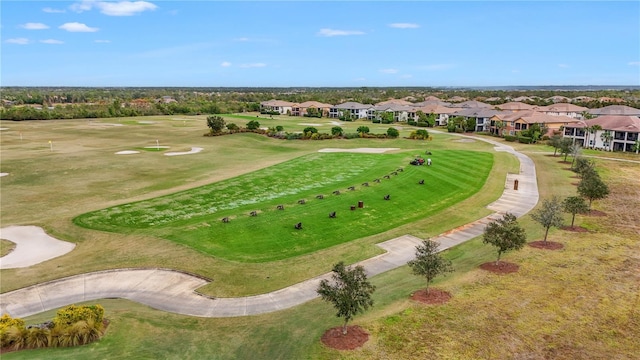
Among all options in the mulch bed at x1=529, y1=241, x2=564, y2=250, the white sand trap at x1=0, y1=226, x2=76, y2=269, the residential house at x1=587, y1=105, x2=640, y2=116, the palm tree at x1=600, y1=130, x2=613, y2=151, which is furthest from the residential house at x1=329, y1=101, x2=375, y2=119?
the white sand trap at x1=0, y1=226, x2=76, y2=269

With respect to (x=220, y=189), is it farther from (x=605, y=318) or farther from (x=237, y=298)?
(x=605, y=318)

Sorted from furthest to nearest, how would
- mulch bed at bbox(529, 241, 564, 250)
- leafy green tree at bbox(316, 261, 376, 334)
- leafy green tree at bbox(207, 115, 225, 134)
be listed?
1. leafy green tree at bbox(207, 115, 225, 134)
2. mulch bed at bbox(529, 241, 564, 250)
3. leafy green tree at bbox(316, 261, 376, 334)

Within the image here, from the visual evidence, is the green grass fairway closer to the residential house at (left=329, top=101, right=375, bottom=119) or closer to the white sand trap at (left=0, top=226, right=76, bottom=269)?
the white sand trap at (left=0, top=226, right=76, bottom=269)

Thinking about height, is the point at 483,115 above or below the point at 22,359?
above

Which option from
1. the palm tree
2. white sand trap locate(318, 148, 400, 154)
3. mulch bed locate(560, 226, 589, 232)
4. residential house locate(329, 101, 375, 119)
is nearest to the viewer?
mulch bed locate(560, 226, 589, 232)

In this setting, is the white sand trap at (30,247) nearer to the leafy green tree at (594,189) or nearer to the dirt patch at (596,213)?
the leafy green tree at (594,189)

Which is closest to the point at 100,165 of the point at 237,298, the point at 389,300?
the point at 237,298

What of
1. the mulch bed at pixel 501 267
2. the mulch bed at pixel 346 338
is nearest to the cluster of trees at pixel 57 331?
the mulch bed at pixel 346 338
